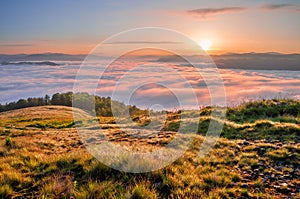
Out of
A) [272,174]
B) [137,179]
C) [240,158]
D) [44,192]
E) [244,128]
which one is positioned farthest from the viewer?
[244,128]

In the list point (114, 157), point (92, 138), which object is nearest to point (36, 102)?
point (92, 138)

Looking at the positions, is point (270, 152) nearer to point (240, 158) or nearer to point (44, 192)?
point (240, 158)

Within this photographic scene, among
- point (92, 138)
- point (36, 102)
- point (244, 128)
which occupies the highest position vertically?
point (244, 128)

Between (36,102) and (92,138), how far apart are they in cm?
12706

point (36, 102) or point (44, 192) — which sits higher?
point (44, 192)

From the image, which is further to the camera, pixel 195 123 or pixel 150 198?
pixel 195 123

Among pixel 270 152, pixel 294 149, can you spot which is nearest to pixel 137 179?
pixel 270 152

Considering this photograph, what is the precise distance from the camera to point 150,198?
6.09 meters

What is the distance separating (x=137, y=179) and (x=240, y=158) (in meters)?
4.26

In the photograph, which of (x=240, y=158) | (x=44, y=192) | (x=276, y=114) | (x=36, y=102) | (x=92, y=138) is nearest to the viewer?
(x=44, y=192)

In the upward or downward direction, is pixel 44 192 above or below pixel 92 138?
above

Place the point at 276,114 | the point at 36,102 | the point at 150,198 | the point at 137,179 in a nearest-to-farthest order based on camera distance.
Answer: the point at 150,198
the point at 137,179
the point at 276,114
the point at 36,102

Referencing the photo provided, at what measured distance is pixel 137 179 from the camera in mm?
7258

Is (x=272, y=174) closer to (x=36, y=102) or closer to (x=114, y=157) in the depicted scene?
(x=114, y=157)
